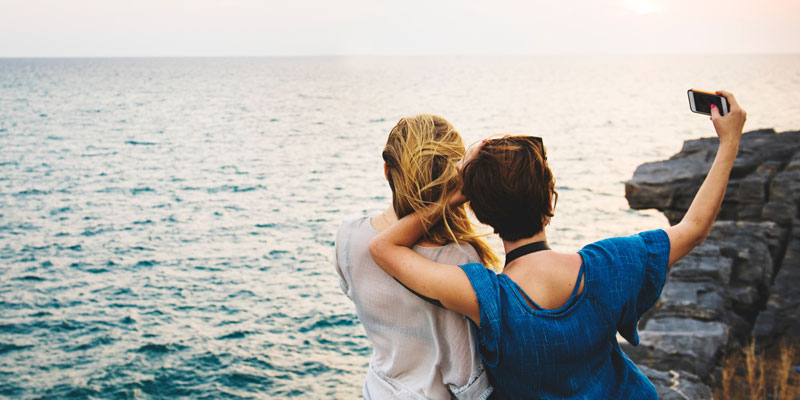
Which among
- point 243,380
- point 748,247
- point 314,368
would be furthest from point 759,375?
point 243,380

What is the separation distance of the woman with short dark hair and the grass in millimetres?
5508

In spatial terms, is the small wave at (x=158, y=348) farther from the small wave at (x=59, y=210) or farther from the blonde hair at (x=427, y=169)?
the small wave at (x=59, y=210)

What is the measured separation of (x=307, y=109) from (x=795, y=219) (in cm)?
6692

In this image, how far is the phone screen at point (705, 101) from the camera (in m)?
2.17

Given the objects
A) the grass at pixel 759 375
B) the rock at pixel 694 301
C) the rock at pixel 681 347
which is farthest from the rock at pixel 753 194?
the rock at pixel 681 347

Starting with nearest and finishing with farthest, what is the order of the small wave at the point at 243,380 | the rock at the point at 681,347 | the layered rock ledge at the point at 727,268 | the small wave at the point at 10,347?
the rock at the point at 681,347 < the layered rock ledge at the point at 727,268 < the small wave at the point at 243,380 < the small wave at the point at 10,347

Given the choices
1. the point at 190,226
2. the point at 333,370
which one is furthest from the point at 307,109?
the point at 333,370

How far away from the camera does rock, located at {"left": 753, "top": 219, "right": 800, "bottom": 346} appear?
337 inches

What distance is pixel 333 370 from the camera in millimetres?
12898

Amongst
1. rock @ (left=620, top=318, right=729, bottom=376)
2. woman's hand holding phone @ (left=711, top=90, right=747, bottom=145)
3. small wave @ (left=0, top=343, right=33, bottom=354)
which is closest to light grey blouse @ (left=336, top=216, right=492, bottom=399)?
woman's hand holding phone @ (left=711, top=90, right=747, bottom=145)

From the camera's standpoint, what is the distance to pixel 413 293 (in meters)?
2.20

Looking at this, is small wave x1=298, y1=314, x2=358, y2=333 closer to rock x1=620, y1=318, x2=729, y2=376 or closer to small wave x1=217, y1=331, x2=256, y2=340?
small wave x1=217, y1=331, x2=256, y2=340

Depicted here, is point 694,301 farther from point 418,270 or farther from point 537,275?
point 418,270

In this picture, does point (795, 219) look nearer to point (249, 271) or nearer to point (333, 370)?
point (333, 370)
